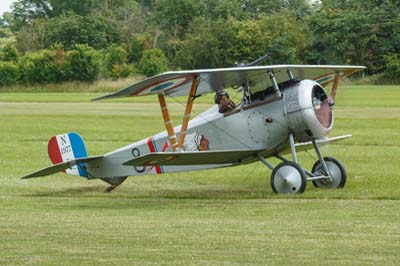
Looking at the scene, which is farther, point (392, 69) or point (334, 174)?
point (392, 69)

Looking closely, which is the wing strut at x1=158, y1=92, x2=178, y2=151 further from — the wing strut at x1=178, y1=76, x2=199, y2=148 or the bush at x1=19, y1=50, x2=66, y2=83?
the bush at x1=19, y1=50, x2=66, y2=83

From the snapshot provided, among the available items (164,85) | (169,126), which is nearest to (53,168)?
(169,126)

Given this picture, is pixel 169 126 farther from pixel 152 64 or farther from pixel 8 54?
pixel 8 54

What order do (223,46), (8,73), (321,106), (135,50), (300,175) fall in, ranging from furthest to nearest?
(135,50)
(223,46)
(8,73)
(321,106)
(300,175)

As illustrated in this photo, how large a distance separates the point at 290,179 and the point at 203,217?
2.45 metres

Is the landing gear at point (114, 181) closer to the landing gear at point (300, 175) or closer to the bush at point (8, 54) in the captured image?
the landing gear at point (300, 175)

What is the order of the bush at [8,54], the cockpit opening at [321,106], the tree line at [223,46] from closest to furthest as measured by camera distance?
the cockpit opening at [321,106] → the tree line at [223,46] → the bush at [8,54]

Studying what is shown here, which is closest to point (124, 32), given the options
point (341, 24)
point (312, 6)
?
point (312, 6)

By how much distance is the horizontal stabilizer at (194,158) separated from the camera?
1333cm

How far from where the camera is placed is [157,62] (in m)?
64.7

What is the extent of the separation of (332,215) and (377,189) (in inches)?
130

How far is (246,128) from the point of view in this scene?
14891mm

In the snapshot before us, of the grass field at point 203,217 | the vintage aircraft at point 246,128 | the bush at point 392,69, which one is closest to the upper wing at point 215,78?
the vintage aircraft at point 246,128

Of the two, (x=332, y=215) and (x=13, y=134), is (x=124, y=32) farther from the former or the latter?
(x=332, y=215)
